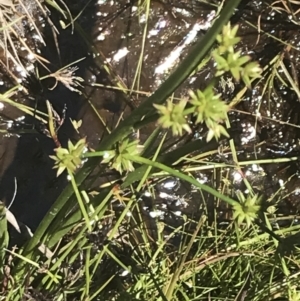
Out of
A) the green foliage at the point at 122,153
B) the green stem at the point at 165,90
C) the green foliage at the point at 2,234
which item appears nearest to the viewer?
the green stem at the point at 165,90

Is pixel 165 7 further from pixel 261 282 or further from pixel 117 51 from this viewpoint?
pixel 261 282

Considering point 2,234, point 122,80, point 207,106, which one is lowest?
point 2,234

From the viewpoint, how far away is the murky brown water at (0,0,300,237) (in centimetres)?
130

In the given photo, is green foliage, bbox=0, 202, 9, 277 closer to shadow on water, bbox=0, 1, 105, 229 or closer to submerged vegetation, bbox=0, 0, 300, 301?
submerged vegetation, bbox=0, 0, 300, 301

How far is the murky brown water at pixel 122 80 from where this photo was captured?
1.30 m

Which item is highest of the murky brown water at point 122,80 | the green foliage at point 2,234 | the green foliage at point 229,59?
the green foliage at point 229,59

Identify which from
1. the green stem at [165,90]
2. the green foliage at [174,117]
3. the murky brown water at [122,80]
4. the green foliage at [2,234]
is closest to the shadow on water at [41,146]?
the murky brown water at [122,80]

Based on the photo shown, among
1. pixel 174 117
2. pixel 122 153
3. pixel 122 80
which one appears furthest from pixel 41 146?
pixel 174 117

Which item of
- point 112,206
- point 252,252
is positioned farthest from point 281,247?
point 112,206

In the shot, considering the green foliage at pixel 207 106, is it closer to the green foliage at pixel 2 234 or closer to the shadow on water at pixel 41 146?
the green foliage at pixel 2 234

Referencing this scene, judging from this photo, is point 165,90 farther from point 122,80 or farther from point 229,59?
point 122,80

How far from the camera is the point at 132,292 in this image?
124 centimetres

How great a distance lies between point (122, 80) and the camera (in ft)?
4.31

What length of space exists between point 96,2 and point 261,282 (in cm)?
85
